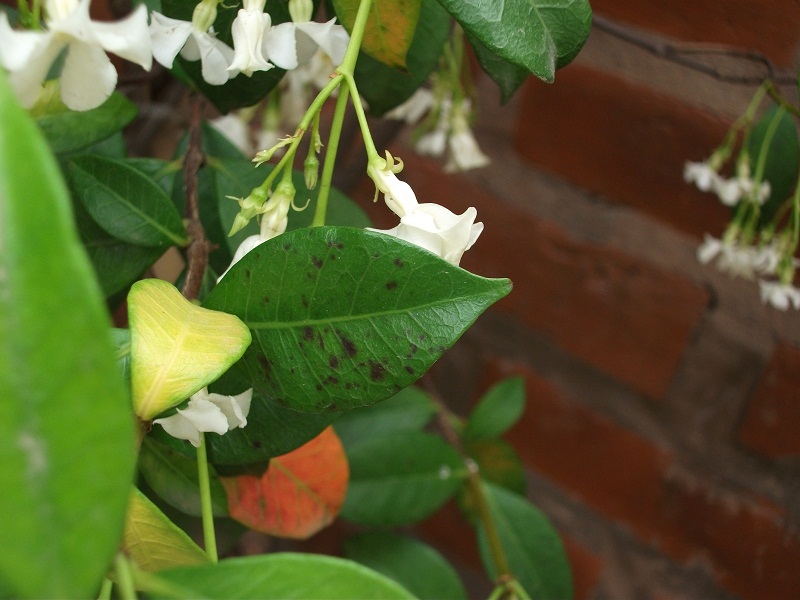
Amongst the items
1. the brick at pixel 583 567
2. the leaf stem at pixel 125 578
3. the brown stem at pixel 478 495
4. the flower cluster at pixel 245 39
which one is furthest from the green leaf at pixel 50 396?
the brick at pixel 583 567

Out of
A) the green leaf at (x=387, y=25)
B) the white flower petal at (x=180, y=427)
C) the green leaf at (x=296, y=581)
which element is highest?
the green leaf at (x=387, y=25)

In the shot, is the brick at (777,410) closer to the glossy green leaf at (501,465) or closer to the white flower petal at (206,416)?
the glossy green leaf at (501,465)

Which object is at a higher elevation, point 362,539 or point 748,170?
point 748,170

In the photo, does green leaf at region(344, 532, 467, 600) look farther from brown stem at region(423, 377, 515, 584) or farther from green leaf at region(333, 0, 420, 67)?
green leaf at region(333, 0, 420, 67)

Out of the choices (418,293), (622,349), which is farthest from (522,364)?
(418,293)

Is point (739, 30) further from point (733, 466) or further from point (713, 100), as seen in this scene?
point (733, 466)

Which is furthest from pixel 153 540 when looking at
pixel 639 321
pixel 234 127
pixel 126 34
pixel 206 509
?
pixel 639 321

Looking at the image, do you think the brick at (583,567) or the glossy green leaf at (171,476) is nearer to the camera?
the glossy green leaf at (171,476)
